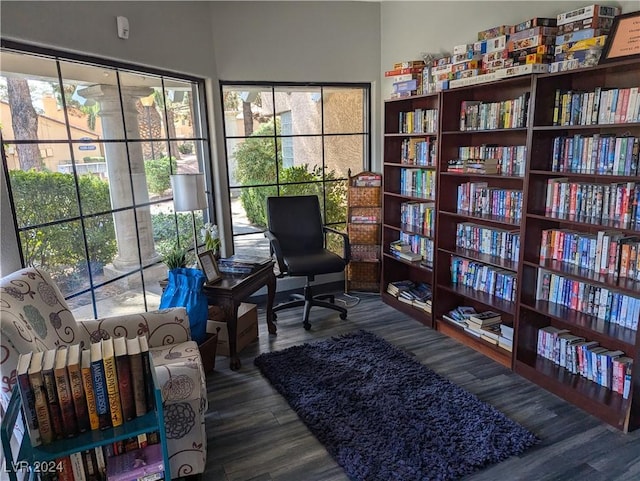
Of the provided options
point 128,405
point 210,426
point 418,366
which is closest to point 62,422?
point 128,405

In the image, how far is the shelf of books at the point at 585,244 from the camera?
2.35m

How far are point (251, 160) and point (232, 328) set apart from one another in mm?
1758

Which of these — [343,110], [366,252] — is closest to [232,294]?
[366,252]

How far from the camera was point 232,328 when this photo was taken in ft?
9.70

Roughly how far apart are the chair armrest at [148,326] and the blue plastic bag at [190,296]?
278 mm

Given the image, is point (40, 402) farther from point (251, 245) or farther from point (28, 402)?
point (251, 245)

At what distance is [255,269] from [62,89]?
162 cm

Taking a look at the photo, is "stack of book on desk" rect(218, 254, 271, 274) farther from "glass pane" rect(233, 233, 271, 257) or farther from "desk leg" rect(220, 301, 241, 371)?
"glass pane" rect(233, 233, 271, 257)

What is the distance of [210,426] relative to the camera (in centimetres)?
246

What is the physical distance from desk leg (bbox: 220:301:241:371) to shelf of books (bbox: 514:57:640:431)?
185 centimetres

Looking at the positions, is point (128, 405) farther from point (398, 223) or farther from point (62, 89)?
point (398, 223)

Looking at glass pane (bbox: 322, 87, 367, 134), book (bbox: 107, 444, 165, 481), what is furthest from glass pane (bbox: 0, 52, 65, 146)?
glass pane (bbox: 322, 87, 367, 134)

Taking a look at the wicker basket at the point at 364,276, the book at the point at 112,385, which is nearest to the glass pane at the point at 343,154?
the wicker basket at the point at 364,276

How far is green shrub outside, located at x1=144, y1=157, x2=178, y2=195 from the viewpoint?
3182 millimetres
